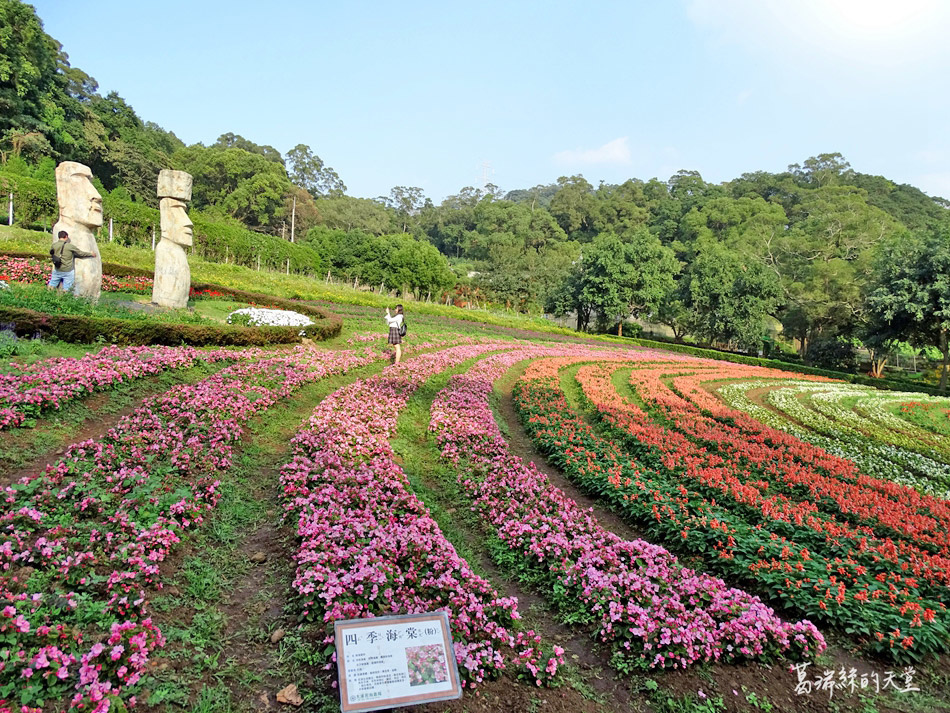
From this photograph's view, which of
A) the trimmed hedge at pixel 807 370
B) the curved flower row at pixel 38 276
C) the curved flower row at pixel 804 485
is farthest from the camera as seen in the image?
the trimmed hedge at pixel 807 370

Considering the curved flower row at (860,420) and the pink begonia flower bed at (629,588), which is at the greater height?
the curved flower row at (860,420)

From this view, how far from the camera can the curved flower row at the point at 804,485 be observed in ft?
→ 20.0

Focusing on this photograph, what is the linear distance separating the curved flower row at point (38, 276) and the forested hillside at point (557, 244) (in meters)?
17.8

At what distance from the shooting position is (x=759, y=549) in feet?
18.1

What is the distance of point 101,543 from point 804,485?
870cm

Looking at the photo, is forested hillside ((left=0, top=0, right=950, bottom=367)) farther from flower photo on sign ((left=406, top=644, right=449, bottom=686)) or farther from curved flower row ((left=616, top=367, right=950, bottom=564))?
flower photo on sign ((left=406, top=644, right=449, bottom=686))

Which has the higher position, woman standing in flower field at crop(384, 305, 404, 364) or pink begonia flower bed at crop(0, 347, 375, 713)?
woman standing in flower field at crop(384, 305, 404, 364)

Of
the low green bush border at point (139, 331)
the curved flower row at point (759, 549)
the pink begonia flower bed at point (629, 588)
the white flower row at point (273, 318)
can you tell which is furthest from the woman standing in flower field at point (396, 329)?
the pink begonia flower bed at point (629, 588)

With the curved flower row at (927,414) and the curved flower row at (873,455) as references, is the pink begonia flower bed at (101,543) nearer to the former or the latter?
the curved flower row at (873,455)

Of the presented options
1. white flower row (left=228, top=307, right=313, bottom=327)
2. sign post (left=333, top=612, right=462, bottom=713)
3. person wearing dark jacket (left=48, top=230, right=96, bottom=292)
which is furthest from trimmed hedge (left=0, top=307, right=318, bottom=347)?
sign post (left=333, top=612, right=462, bottom=713)

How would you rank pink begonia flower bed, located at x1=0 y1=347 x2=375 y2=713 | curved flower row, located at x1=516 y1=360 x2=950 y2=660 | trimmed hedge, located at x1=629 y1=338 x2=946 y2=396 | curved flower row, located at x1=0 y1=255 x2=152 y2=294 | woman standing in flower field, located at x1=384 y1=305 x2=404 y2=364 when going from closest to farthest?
1. pink begonia flower bed, located at x1=0 y1=347 x2=375 y2=713
2. curved flower row, located at x1=516 y1=360 x2=950 y2=660
3. woman standing in flower field, located at x1=384 y1=305 x2=404 y2=364
4. curved flower row, located at x1=0 y1=255 x2=152 y2=294
5. trimmed hedge, located at x1=629 y1=338 x2=946 y2=396

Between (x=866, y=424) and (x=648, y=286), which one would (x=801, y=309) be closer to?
(x=648, y=286)

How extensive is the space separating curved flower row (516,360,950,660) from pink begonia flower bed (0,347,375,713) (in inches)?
201

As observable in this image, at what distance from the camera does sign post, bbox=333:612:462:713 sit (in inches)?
122
